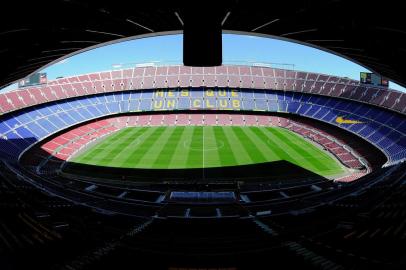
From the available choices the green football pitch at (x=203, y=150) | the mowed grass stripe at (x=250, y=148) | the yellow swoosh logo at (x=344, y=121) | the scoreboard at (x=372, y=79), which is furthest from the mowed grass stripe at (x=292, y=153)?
the scoreboard at (x=372, y=79)

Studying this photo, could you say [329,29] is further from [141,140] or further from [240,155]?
[141,140]

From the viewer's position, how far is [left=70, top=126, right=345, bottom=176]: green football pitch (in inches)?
1308

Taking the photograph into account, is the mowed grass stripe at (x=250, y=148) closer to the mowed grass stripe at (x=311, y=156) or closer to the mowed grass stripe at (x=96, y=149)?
the mowed grass stripe at (x=311, y=156)

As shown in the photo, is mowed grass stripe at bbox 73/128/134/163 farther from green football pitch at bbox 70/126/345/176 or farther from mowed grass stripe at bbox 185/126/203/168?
mowed grass stripe at bbox 185/126/203/168

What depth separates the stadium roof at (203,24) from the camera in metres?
8.82

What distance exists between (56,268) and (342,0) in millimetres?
10274

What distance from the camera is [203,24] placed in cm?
865

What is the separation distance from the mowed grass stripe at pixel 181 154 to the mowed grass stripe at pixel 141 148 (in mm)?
3784

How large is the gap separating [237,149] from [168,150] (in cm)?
872

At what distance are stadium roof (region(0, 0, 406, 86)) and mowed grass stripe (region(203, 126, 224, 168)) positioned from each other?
61.5ft

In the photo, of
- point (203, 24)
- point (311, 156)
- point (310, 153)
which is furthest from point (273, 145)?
point (203, 24)

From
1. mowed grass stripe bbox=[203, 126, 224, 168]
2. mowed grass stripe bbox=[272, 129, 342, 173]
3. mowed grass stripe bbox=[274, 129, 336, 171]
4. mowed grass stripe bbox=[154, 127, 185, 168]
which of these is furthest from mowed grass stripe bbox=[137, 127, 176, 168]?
mowed grass stripe bbox=[274, 129, 336, 171]

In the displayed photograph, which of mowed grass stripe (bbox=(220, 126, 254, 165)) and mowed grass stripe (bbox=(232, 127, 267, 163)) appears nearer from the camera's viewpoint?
mowed grass stripe (bbox=(220, 126, 254, 165))

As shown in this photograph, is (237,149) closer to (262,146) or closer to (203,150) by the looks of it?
(262,146)
